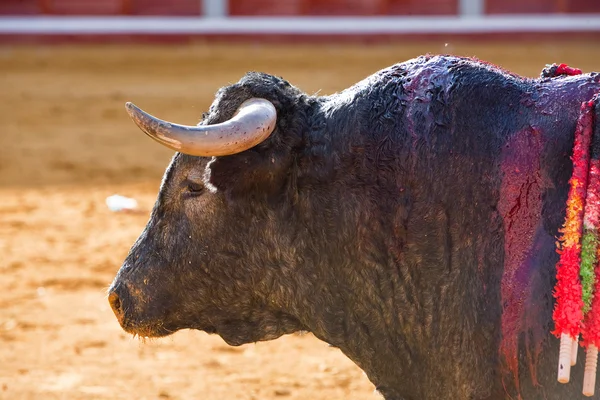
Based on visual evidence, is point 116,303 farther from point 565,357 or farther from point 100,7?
point 100,7

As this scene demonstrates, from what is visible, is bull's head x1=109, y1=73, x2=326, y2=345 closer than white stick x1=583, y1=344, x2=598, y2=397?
No

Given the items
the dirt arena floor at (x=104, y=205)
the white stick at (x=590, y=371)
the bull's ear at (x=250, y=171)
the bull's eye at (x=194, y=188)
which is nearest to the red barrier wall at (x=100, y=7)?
the dirt arena floor at (x=104, y=205)

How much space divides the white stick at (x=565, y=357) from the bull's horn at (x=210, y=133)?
915 millimetres

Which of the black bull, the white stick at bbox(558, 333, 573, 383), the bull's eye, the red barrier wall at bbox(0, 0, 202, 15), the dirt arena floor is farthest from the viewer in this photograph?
the red barrier wall at bbox(0, 0, 202, 15)

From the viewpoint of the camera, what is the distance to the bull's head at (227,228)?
104 inches

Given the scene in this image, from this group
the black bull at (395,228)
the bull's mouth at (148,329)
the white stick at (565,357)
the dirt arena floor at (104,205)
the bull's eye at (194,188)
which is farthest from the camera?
the dirt arena floor at (104,205)

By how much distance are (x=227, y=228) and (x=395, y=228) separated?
1.63ft

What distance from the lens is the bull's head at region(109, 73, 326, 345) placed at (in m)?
2.65

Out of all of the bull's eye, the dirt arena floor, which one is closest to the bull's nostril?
the bull's eye

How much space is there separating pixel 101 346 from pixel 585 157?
311 centimetres

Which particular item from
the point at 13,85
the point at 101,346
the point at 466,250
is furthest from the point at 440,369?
the point at 13,85

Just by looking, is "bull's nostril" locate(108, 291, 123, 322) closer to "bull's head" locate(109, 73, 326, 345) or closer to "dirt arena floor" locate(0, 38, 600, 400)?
"bull's head" locate(109, 73, 326, 345)

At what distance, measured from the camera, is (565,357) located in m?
2.31

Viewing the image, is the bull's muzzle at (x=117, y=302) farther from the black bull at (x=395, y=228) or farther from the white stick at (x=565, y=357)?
the white stick at (x=565, y=357)
